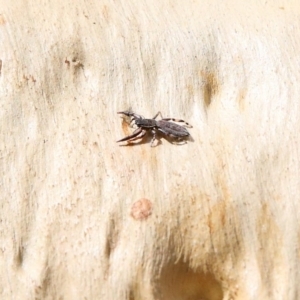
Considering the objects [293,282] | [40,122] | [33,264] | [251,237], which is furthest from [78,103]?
[293,282]

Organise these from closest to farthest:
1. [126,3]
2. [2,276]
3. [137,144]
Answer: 1. [2,276]
2. [137,144]
3. [126,3]

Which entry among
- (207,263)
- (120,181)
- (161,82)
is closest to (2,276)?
(120,181)

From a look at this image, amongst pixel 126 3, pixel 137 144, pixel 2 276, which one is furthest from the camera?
pixel 126 3

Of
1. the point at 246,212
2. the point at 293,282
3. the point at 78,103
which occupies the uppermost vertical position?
the point at 78,103

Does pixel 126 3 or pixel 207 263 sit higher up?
pixel 126 3

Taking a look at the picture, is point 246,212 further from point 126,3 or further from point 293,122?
point 126,3

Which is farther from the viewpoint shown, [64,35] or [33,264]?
[64,35]
